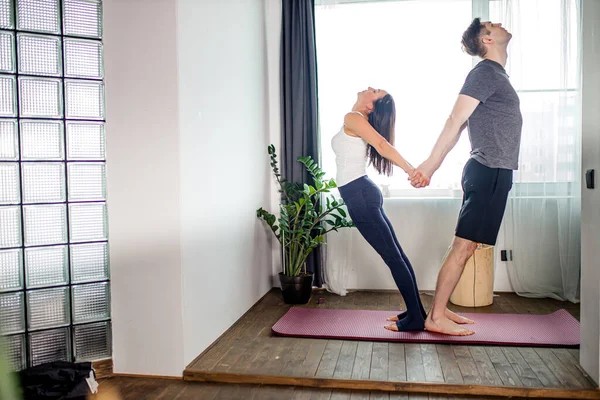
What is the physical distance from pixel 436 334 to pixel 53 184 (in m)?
2.03

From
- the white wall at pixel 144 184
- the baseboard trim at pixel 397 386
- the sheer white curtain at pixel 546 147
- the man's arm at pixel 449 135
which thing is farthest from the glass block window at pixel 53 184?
the sheer white curtain at pixel 546 147

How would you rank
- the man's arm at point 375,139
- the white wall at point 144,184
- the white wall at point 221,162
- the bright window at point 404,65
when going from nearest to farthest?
the white wall at point 144,184 → the white wall at point 221,162 → the man's arm at point 375,139 → the bright window at point 404,65

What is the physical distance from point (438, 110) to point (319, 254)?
139cm

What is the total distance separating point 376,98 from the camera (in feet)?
11.0

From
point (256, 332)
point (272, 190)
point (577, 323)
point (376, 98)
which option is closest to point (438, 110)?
point (376, 98)

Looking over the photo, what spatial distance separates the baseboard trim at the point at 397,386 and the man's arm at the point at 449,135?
1331mm

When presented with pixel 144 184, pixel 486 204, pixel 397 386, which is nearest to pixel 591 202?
pixel 486 204

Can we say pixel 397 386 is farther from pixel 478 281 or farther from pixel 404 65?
pixel 404 65

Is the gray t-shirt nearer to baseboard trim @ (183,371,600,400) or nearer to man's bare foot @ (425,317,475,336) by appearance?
man's bare foot @ (425,317,475,336)

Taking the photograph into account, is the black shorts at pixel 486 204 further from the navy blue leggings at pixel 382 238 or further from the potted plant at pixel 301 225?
the potted plant at pixel 301 225

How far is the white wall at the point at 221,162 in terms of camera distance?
2641 mm

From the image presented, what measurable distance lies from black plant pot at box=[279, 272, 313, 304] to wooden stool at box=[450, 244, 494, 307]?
1021 mm

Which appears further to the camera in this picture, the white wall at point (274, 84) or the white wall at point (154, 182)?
the white wall at point (274, 84)

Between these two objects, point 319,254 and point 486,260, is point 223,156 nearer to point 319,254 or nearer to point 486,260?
point 319,254
